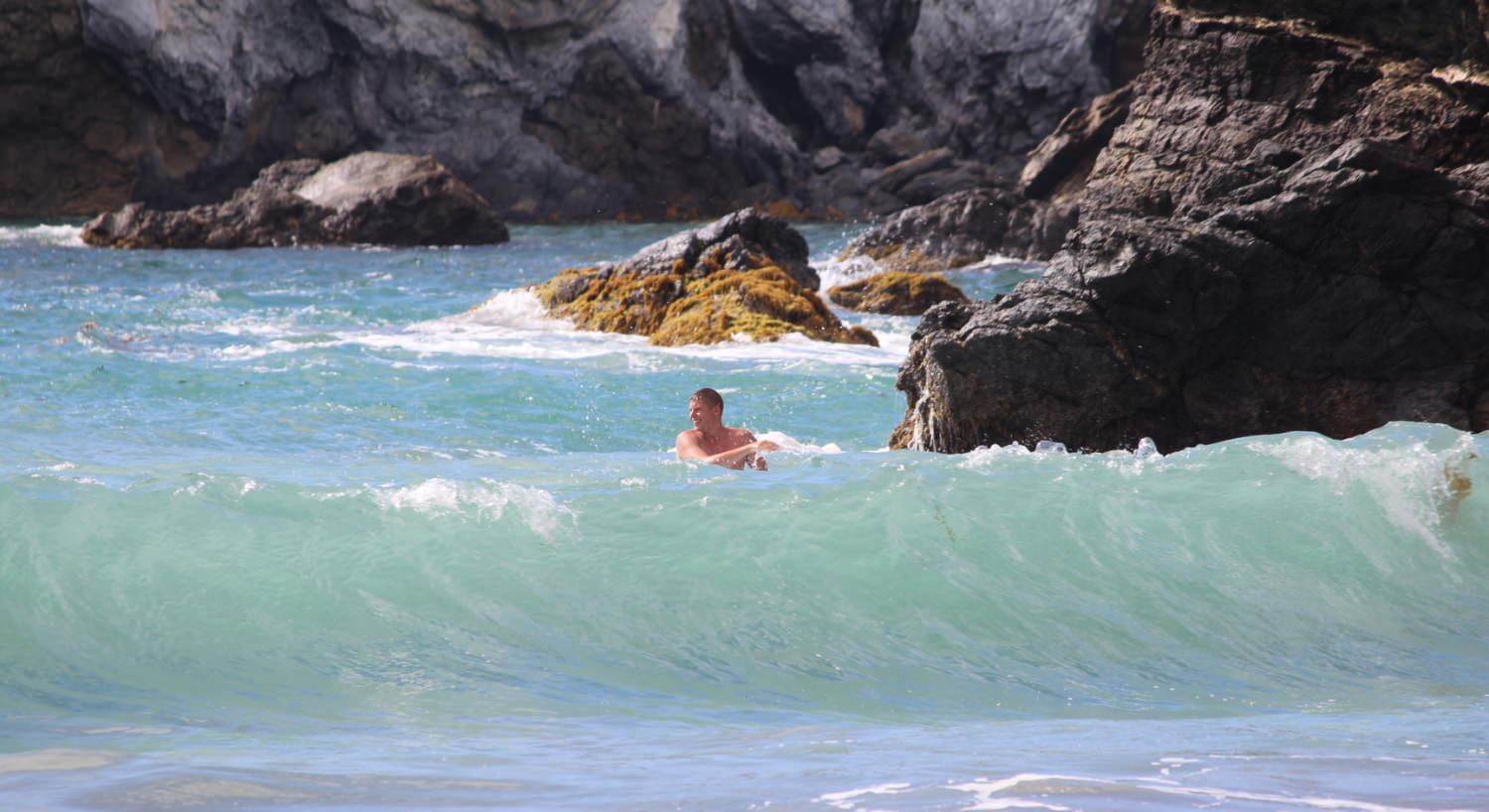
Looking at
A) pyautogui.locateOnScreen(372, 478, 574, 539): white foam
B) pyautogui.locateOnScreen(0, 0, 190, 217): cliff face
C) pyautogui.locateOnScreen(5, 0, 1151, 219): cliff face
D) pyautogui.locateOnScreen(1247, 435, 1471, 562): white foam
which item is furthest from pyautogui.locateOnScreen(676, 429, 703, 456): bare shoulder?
pyautogui.locateOnScreen(0, 0, 190, 217): cliff face

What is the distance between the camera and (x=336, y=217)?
2919 centimetres

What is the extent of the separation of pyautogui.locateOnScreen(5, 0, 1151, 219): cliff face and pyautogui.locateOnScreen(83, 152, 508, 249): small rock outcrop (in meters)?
9.58

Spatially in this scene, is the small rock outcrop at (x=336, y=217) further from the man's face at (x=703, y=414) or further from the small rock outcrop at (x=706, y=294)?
the man's face at (x=703, y=414)

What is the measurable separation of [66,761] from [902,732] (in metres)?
2.15

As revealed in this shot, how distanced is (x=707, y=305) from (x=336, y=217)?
17126 millimetres

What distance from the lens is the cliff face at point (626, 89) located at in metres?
38.6

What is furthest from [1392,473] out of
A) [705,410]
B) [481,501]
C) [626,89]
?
[626,89]

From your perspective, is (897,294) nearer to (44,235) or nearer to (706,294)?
(706,294)

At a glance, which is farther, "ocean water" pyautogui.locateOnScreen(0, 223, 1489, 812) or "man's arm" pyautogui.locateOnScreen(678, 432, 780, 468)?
"man's arm" pyautogui.locateOnScreen(678, 432, 780, 468)

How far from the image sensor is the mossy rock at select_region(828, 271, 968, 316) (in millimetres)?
17281

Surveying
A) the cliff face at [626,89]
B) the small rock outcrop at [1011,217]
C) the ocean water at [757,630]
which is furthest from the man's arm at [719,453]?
the cliff face at [626,89]

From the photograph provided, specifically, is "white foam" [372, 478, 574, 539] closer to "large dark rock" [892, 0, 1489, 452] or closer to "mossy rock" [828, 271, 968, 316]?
"large dark rock" [892, 0, 1489, 452]

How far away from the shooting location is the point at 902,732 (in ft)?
13.1

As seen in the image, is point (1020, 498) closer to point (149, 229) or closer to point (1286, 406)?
point (1286, 406)
